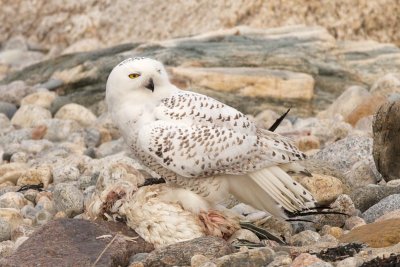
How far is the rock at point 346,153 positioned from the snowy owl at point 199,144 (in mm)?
1834

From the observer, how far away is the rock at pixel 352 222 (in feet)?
20.8

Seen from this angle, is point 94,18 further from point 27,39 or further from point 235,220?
point 235,220

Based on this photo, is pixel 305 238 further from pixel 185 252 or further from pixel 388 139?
pixel 388 139

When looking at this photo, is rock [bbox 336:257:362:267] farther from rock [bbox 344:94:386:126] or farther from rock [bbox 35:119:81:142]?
rock [bbox 35:119:81:142]

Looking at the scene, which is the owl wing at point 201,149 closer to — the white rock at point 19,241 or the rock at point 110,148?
the white rock at point 19,241

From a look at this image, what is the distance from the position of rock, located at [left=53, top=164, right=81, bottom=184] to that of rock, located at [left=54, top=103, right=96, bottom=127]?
2565 mm

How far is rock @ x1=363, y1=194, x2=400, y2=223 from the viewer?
642 centimetres

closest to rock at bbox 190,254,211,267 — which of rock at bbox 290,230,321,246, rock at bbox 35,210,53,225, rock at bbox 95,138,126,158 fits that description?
rock at bbox 290,230,321,246

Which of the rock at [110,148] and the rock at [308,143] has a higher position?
the rock at [308,143]

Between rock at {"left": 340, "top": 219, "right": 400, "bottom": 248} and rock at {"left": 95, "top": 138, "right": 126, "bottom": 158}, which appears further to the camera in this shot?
rock at {"left": 95, "top": 138, "right": 126, "bottom": 158}

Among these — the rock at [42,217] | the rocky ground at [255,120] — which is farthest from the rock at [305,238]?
the rock at [42,217]

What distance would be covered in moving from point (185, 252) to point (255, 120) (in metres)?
5.50

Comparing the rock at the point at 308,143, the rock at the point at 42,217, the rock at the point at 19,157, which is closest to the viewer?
the rock at the point at 42,217

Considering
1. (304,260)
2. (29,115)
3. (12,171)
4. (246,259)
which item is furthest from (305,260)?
(29,115)
